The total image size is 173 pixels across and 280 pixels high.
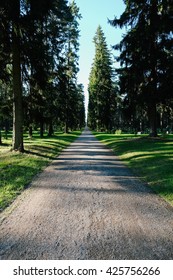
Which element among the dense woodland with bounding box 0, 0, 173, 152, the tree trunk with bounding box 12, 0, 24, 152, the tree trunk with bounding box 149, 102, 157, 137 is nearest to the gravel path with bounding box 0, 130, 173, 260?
the tree trunk with bounding box 12, 0, 24, 152

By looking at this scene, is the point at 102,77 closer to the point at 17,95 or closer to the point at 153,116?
the point at 153,116

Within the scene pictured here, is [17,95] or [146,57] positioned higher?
[146,57]

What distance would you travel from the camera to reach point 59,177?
9891 mm

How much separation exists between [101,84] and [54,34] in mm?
39266

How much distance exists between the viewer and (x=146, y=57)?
24250 mm

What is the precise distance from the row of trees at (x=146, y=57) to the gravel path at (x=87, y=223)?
15.7m

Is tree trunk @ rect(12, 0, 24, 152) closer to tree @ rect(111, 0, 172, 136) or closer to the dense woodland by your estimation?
the dense woodland

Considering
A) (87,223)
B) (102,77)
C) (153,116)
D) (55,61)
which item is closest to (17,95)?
(55,61)

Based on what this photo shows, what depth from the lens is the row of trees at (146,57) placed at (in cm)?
2273

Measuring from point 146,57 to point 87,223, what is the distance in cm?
2100

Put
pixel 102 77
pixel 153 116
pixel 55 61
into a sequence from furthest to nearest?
1. pixel 102 77
2. pixel 153 116
3. pixel 55 61

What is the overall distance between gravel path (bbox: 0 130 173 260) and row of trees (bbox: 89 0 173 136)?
51.7 ft

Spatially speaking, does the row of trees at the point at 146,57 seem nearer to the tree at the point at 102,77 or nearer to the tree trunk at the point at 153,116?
the tree trunk at the point at 153,116
